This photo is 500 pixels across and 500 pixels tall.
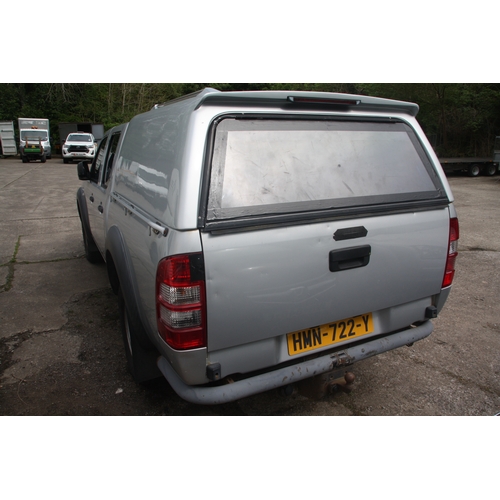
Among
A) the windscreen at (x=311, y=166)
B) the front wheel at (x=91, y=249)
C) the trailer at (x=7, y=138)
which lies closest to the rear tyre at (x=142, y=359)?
the windscreen at (x=311, y=166)

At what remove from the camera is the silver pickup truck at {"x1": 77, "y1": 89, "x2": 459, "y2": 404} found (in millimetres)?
2188

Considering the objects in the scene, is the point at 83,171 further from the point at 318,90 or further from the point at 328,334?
the point at 318,90

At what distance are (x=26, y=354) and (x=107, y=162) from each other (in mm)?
2015

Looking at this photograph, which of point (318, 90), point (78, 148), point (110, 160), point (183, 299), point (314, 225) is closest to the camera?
point (183, 299)

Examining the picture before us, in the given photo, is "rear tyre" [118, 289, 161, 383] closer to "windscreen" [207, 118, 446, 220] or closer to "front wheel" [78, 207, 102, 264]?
"windscreen" [207, 118, 446, 220]

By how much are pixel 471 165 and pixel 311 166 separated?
2013cm

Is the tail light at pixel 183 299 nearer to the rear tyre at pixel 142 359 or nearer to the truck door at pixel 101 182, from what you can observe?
the rear tyre at pixel 142 359

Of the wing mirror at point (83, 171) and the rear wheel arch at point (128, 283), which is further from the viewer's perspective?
the wing mirror at point (83, 171)

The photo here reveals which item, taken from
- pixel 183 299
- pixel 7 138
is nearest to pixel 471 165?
pixel 183 299

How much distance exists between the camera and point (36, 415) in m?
2.98

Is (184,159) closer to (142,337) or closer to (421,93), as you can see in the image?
(142,337)

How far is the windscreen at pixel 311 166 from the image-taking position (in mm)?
2268

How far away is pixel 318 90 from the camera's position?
2573cm

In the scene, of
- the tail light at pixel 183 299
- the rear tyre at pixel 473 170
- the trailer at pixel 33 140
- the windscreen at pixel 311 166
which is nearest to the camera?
the tail light at pixel 183 299
